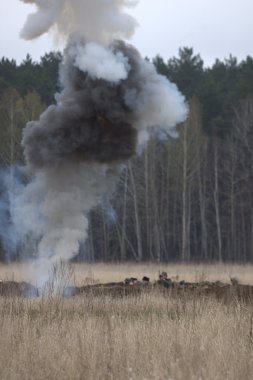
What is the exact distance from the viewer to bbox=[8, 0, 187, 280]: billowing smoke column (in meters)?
20.2

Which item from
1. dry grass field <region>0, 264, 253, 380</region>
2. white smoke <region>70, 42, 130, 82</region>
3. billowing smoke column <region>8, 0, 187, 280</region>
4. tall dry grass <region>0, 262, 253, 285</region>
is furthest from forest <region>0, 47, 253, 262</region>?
dry grass field <region>0, 264, 253, 380</region>

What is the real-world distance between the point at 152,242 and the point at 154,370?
140ft

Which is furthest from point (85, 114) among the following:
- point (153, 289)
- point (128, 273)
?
point (128, 273)

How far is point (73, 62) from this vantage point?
20656mm

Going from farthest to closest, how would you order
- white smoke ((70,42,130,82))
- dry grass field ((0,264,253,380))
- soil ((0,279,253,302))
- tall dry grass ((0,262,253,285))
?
tall dry grass ((0,262,253,285)), white smoke ((70,42,130,82)), soil ((0,279,253,302)), dry grass field ((0,264,253,380))

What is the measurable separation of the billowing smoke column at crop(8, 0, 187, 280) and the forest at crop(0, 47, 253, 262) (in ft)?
66.1

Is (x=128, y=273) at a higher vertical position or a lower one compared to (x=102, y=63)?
lower

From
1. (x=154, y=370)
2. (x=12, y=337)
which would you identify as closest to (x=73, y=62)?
(x=12, y=337)

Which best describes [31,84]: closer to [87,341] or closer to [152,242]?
[152,242]

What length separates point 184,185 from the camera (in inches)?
1762

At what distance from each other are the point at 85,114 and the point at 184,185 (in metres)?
24.5

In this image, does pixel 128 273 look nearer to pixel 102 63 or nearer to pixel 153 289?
pixel 153 289

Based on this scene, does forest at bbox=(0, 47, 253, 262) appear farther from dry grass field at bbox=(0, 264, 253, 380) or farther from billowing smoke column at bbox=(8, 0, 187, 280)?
Answer: dry grass field at bbox=(0, 264, 253, 380)

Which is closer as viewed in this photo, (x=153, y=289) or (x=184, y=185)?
(x=153, y=289)
